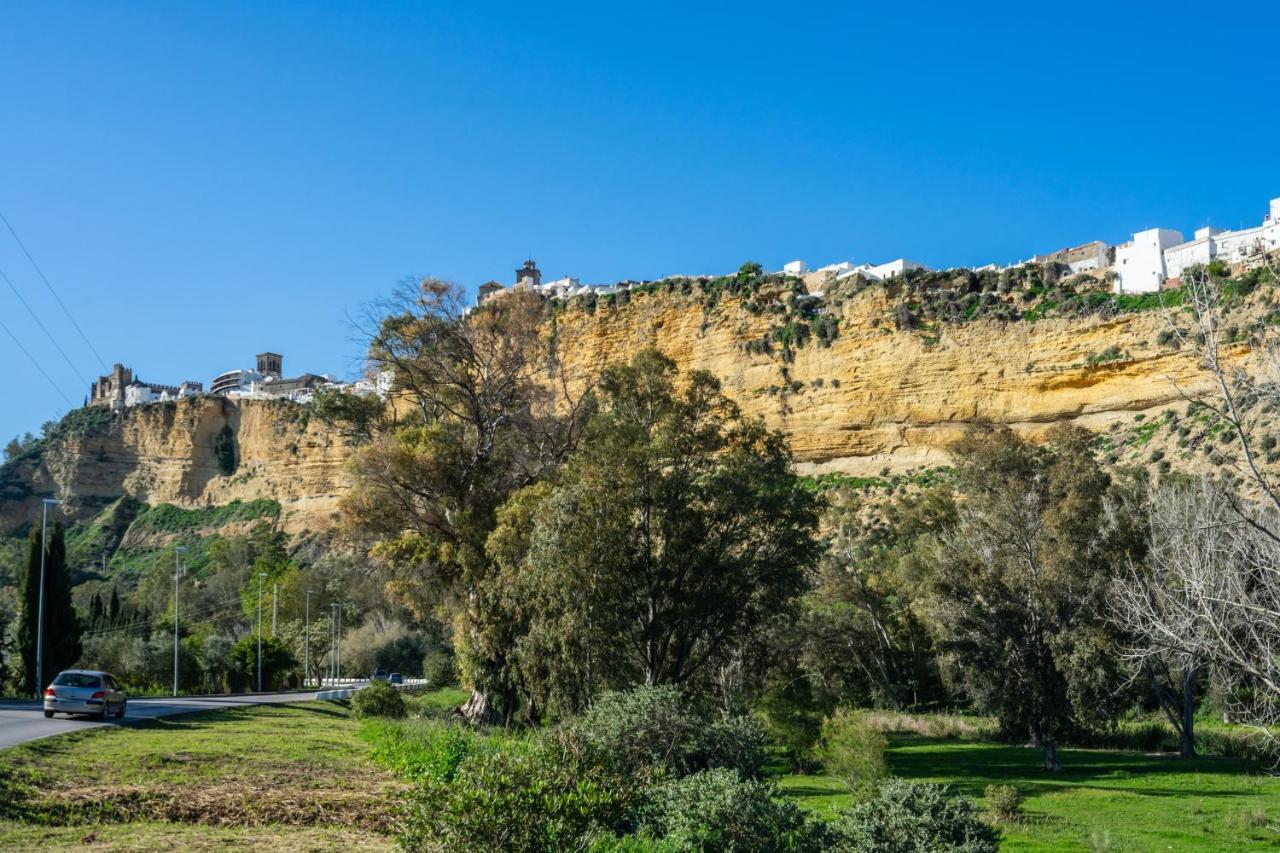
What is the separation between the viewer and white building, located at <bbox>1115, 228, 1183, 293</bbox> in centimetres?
6247

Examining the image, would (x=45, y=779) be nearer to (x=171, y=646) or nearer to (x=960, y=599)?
(x=960, y=599)

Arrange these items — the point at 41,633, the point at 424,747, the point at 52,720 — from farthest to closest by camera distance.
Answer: the point at 41,633 < the point at 52,720 < the point at 424,747

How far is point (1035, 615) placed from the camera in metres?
27.8

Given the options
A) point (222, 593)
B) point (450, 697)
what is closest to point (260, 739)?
point (450, 697)

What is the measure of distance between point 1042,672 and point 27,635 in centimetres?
3325

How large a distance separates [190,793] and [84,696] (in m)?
11.3

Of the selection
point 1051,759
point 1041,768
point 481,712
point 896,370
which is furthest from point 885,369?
point 481,712

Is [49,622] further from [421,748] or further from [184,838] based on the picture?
[184,838]

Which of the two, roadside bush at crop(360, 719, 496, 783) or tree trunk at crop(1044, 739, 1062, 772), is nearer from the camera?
roadside bush at crop(360, 719, 496, 783)

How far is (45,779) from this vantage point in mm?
13086

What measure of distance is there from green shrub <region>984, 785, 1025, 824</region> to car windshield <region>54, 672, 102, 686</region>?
1884 centimetres

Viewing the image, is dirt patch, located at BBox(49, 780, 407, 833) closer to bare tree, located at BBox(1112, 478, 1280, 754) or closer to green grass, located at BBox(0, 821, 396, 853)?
green grass, located at BBox(0, 821, 396, 853)

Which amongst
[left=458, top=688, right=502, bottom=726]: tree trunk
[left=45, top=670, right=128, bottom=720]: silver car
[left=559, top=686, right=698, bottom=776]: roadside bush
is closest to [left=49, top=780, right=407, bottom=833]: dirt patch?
[left=559, top=686, right=698, bottom=776]: roadside bush

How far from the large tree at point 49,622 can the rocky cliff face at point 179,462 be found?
5967cm
